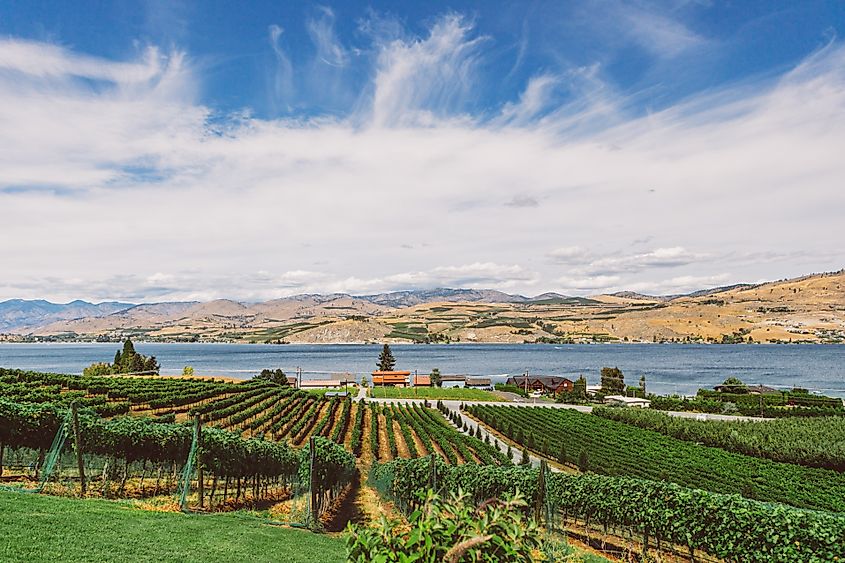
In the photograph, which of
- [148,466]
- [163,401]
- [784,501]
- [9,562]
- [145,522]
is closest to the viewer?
[9,562]

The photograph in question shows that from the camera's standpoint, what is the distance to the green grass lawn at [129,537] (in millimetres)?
7371

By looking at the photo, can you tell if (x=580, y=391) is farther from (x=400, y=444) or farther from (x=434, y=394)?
(x=400, y=444)

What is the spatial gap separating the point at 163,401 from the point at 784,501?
33.7 m

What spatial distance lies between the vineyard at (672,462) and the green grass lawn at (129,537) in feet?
66.1

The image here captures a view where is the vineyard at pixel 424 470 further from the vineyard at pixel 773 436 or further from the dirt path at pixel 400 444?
the dirt path at pixel 400 444

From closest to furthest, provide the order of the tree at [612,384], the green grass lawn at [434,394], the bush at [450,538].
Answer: the bush at [450,538], the green grass lawn at [434,394], the tree at [612,384]

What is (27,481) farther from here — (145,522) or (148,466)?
(145,522)

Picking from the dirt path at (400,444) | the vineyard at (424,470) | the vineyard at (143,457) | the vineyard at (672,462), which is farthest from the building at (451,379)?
the vineyard at (143,457)

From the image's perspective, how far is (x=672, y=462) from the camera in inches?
1166

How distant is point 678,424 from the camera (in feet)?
135

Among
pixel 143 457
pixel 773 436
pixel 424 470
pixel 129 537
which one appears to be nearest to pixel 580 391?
pixel 773 436

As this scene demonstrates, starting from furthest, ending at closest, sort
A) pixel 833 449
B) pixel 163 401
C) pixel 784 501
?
pixel 163 401, pixel 833 449, pixel 784 501

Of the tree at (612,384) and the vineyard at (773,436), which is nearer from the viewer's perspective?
the vineyard at (773,436)

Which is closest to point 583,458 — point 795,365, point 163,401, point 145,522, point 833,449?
point 833,449
